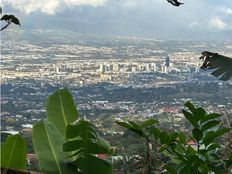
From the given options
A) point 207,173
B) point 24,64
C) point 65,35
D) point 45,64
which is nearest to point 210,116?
point 207,173

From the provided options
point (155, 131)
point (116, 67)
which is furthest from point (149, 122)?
point (116, 67)

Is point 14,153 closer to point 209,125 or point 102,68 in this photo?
point 209,125

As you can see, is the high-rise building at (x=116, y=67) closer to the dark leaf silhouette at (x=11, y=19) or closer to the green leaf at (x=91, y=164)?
the dark leaf silhouette at (x=11, y=19)

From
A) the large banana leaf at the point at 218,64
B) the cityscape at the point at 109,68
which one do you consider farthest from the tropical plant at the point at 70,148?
the cityscape at the point at 109,68

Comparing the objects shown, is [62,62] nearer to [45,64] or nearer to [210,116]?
[45,64]

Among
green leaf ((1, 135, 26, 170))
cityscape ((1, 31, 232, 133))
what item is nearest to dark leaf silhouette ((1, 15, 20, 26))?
green leaf ((1, 135, 26, 170))

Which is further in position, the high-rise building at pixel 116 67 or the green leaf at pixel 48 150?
the high-rise building at pixel 116 67

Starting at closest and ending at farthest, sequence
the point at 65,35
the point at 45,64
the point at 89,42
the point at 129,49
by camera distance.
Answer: the point at 45,64
the point at 65,35
the point at 89,42
the point at 129,49
